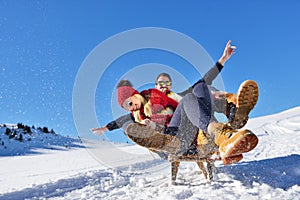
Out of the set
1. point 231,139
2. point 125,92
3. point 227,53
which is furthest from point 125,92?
point 231,139

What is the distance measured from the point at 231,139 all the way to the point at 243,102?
0.58 metres

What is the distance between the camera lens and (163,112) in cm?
324

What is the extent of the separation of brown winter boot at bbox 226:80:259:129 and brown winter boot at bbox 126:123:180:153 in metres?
0.58

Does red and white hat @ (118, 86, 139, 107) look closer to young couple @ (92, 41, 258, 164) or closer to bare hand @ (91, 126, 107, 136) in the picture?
young couple @ (92, 41, 258, 164)

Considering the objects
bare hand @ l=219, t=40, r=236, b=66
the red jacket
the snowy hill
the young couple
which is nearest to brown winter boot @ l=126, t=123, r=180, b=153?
the young couple

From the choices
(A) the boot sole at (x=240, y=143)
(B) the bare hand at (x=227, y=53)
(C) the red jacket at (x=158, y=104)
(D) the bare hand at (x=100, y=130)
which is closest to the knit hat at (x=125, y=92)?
(C) the red jacket at (x=158, y=104)

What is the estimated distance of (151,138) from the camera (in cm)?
282

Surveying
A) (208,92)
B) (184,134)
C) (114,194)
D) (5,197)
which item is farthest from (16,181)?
(208,92)

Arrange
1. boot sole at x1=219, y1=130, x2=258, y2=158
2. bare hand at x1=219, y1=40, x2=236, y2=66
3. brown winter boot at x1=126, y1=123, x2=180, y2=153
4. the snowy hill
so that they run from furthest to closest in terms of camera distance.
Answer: the snowy hill
bare hand at x1=219, y1=40, x2=236, y2=66
brown winter boot at x1=126, y1=123, x2=180, y2=153
boot sole at x1=219, y1=130, x2=258, y2=158

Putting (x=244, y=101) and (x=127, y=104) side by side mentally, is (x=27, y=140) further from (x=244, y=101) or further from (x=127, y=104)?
(x=244, y=101)

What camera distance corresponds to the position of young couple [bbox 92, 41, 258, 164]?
2.56 m

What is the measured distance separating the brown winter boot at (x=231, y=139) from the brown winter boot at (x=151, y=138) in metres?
0.44

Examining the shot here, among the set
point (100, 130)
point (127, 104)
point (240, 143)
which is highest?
point (127, 104)

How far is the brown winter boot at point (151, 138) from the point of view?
9.00 feet
